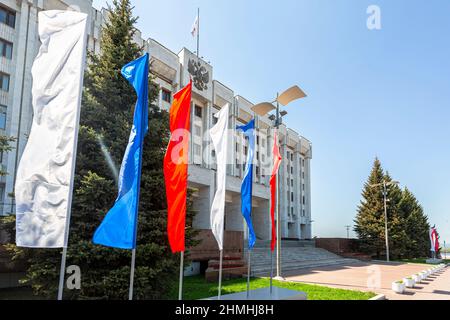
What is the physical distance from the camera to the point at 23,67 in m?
20.3

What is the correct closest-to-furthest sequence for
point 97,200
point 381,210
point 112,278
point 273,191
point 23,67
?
point 112,278 → point 97,200 → point 273,191 → point 23,67 → point 381,210

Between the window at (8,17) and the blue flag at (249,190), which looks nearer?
the blue flag at (249,190)

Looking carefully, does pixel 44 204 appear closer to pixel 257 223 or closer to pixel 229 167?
pixel 229 167

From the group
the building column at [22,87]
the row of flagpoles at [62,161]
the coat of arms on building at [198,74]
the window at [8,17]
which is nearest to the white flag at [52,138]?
the row of flagpoles at [62,161]

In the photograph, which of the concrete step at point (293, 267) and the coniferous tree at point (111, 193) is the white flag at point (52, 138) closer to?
the coniferous tree at point (111, 193)

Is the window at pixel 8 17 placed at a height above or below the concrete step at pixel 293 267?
above

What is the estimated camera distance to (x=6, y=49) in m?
20.0

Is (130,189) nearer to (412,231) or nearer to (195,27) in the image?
(195,27)

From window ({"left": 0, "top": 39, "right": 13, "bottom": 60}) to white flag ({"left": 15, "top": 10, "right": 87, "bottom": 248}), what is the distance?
17.8 m

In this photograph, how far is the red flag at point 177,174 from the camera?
21.3 feet

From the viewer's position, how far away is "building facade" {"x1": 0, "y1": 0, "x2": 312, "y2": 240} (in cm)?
1978
